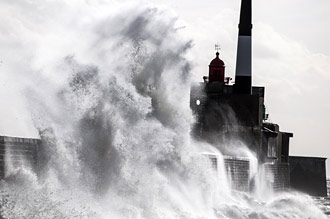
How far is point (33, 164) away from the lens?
37.9ft

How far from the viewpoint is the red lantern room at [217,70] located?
37.0 metres

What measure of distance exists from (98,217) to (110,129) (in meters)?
2.78

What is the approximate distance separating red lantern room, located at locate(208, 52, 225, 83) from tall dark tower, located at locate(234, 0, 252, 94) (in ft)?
9.03

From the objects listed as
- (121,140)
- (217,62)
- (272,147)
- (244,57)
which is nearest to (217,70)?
(217,62)

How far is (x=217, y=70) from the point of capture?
123 feet

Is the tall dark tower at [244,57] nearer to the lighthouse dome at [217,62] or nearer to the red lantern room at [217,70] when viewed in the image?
the red lantern room at [217,70]

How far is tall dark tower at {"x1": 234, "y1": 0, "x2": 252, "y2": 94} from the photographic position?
34.1 meters

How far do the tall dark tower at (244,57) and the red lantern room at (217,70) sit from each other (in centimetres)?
275

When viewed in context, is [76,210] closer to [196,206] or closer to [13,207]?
[13,207]

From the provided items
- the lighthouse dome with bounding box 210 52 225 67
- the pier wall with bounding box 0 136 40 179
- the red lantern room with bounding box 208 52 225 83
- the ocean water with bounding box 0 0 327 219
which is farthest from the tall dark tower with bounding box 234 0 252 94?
the pier wall with bounding box 0 136 40 179

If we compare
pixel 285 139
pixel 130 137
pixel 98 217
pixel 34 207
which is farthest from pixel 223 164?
pixel 285 139

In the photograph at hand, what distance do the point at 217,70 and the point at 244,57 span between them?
347cm

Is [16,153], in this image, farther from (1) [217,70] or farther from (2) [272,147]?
(1) [217,70]

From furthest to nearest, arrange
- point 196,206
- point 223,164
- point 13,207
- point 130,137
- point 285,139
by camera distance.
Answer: point 285,139 < point 223,164 < point 196,206 < point 130,137 < point 13,207
